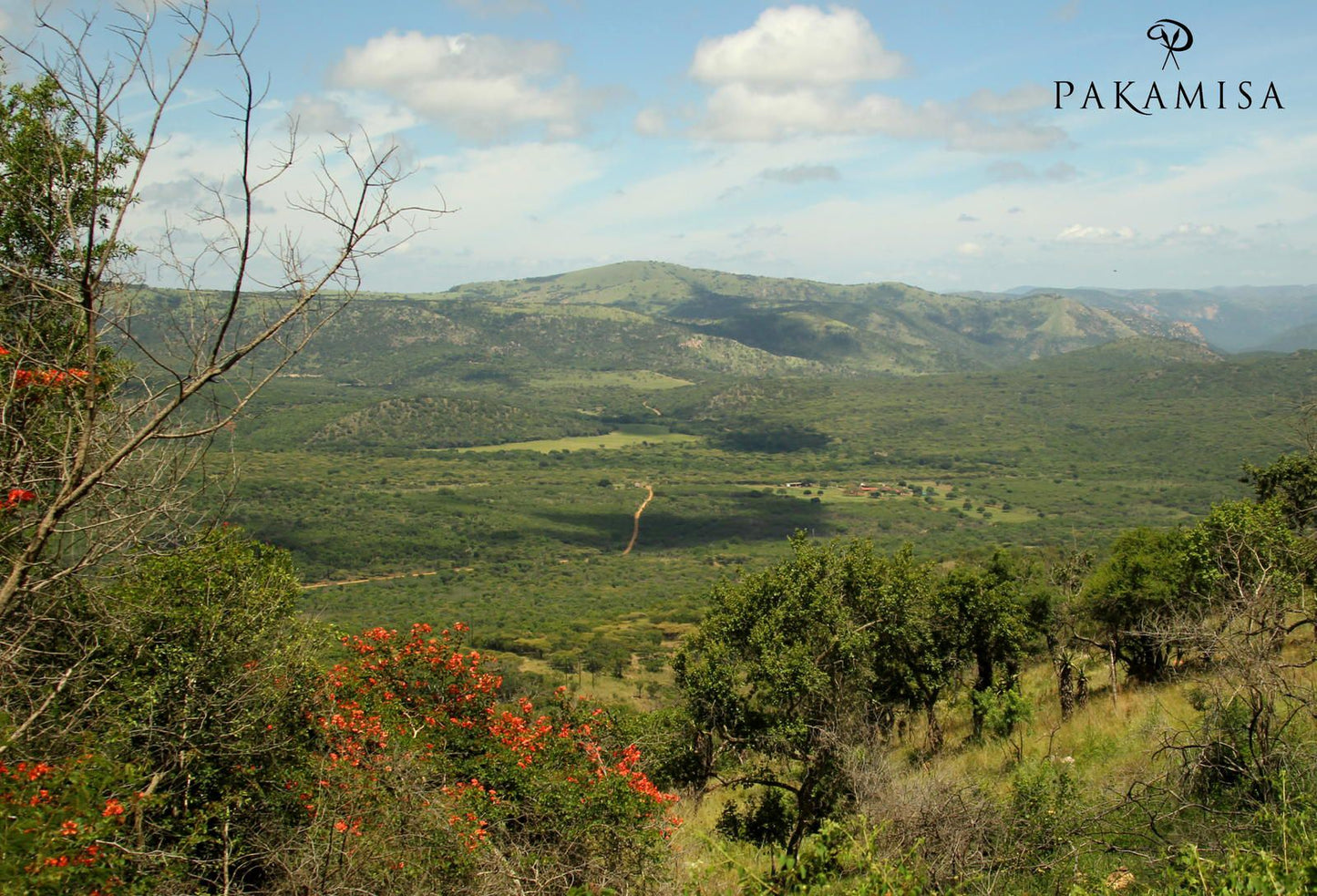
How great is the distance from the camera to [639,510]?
140375 mm

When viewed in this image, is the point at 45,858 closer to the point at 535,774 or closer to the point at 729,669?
the point at 535,774

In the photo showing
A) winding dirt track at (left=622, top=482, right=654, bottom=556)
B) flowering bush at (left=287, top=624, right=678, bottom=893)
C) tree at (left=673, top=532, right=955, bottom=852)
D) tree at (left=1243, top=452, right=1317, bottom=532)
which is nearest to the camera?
flowering bush at (left=287, top=624, right=678, bottom=893)

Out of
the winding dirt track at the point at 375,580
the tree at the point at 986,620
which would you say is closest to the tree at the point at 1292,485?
the tree at the point at 986,620

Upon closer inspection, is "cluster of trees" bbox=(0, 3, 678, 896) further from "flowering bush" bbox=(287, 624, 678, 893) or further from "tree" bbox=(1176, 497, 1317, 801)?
"tree" bbox=(1176, 497, 1317, 801)

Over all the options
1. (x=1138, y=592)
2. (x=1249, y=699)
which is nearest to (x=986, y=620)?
(x=1138, y=592)

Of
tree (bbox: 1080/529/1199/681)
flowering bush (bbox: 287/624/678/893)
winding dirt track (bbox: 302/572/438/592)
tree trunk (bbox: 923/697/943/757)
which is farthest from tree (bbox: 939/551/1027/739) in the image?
winding dirt track (bbox: 302/572/438/592)

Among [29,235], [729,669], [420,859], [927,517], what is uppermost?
[29,235]

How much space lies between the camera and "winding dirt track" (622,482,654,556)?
4802 inches

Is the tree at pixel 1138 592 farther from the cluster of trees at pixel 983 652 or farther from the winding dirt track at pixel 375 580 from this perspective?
the winding dirt track at pixel 375 580

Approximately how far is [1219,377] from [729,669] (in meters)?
224

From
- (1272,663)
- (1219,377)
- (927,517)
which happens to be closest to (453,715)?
(1272,663)

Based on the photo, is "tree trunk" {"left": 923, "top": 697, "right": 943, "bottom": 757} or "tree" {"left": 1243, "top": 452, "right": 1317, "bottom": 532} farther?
"tree" {"left": 1243, "top": 452, "right": 1317, "bottom": 532}

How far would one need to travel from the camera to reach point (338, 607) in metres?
78.6

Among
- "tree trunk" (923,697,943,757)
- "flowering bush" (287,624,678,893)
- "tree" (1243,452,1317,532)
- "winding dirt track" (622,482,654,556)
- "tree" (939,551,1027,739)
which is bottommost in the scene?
"winding dirt track" (622,482,654,556)
